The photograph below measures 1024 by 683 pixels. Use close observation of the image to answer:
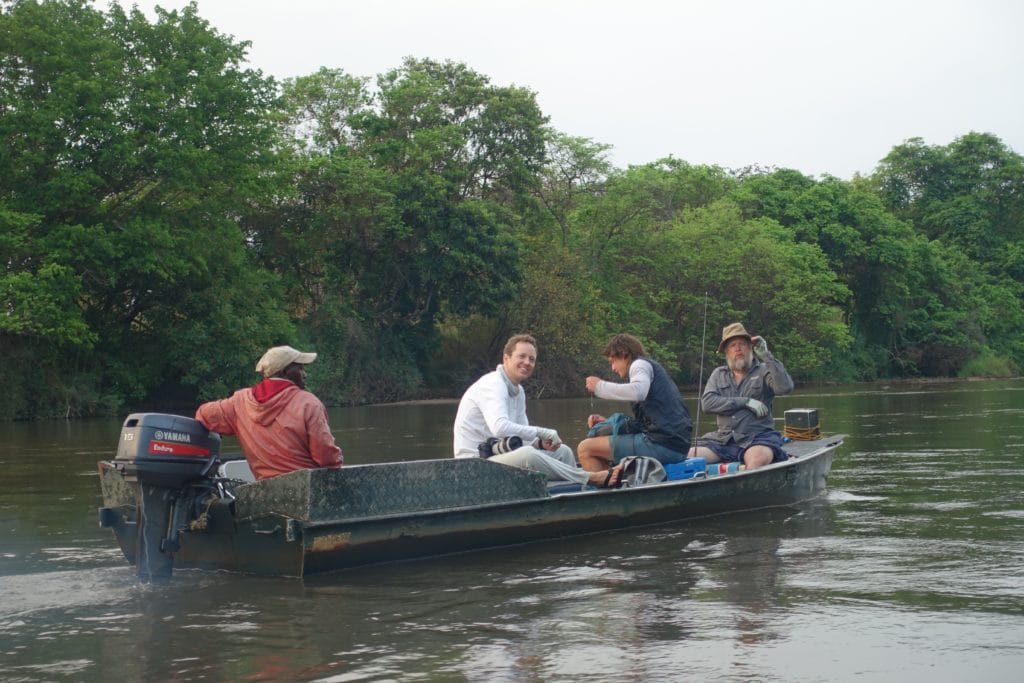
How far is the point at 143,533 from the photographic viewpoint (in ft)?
25.0

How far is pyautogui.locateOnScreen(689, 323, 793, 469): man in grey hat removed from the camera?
10.4 meters

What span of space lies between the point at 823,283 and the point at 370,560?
4294cm

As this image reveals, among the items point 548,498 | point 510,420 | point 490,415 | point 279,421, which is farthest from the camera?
point 510,420

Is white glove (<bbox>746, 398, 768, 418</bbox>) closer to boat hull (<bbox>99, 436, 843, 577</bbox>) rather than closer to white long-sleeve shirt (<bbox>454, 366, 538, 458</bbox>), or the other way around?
boat hull (<bbox>99, 436, 843, 577</bbox>)

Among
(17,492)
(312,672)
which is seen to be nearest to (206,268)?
(17,492)

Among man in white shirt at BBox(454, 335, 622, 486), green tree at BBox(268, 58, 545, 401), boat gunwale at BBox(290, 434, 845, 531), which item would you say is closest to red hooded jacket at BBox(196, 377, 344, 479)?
boat gunwale at BBox(290, 434, 845, 531)

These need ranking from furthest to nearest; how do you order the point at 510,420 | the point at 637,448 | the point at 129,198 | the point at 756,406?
the point at 129,198
the point at 756,406
the point at 637,448
the point at 510,420

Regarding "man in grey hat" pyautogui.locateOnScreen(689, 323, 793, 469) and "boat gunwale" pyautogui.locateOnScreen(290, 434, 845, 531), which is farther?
"man in grey hat" pyautogui.locateOnScreen(689, 323, 793, 469)

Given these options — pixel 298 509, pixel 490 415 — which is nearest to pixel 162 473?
pixel 298 509

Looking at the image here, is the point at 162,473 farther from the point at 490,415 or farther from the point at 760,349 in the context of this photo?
the point at 760,349

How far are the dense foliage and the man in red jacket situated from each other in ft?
67.7

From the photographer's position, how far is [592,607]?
689 centimetres

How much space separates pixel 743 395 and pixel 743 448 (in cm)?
59

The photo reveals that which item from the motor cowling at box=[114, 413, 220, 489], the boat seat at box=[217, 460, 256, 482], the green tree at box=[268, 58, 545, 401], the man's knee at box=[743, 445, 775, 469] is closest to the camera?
the motor cowling at box=[114, 413, 220, 489]
